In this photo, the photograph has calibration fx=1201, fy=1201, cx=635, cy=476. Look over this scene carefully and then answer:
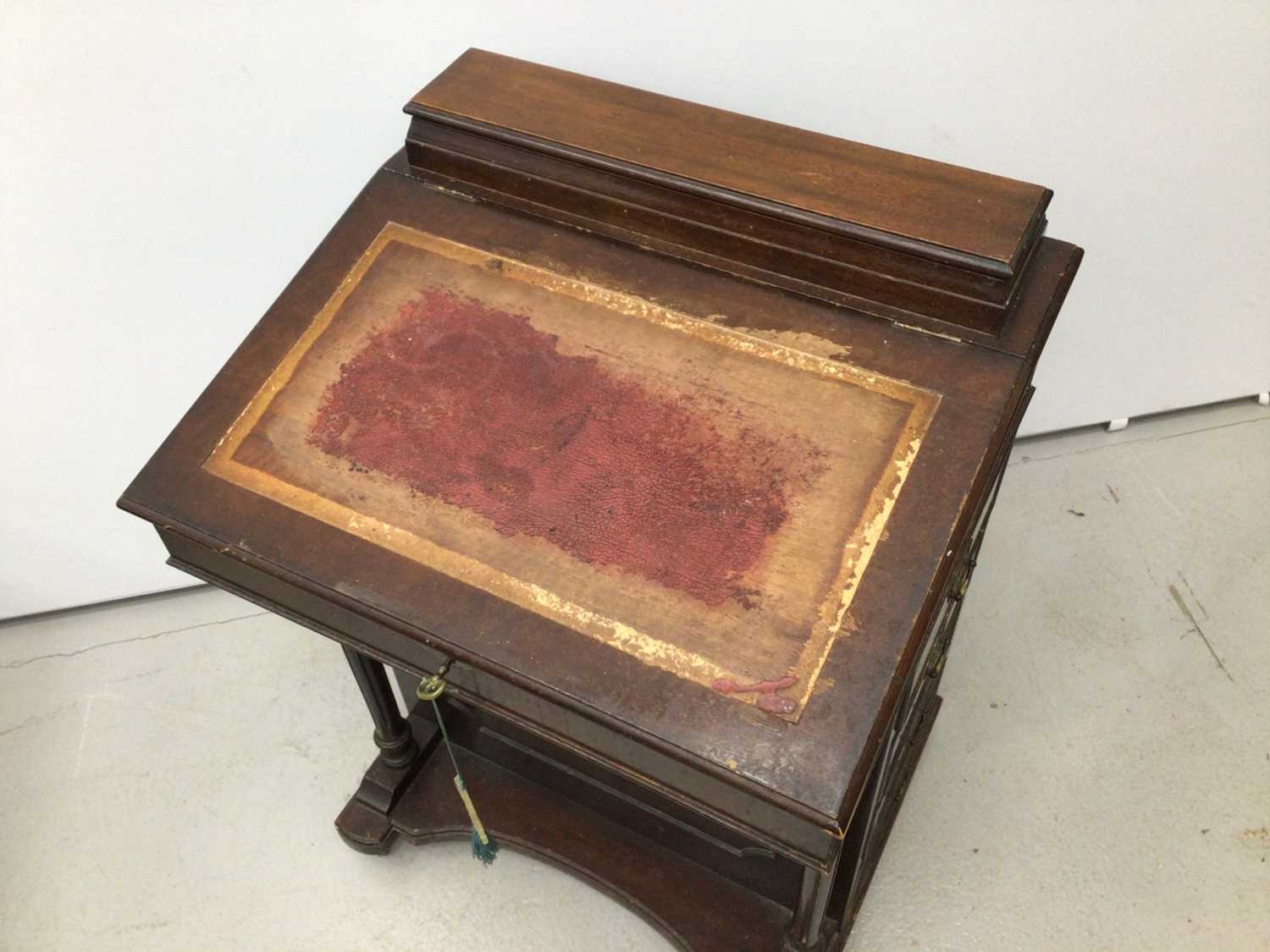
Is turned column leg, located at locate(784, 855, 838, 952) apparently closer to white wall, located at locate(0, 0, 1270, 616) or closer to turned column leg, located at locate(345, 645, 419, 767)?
turned column leg, located at locate(345, 645, 419, 767)

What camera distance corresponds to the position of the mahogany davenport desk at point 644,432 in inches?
52.9

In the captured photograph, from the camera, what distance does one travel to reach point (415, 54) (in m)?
2.06

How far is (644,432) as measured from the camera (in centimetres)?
153

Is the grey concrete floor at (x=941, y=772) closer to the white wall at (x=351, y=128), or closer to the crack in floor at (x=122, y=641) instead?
the crack in floor at (x=122, y=641)

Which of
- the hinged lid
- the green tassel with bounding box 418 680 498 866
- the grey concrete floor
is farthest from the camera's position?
the grey concrete floor

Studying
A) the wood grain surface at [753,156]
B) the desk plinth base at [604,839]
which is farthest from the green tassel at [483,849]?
the wood grain surface at [753,156]

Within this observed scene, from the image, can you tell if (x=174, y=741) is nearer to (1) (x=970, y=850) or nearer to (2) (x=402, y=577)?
(2) (x=402, y=577)

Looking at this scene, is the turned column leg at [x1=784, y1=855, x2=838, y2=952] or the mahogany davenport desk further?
the turned column leg at [x1=784, y1=855, x2=838, y2=952]

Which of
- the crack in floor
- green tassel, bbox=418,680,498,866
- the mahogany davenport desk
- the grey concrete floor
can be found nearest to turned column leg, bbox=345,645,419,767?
green tassel, bbox=418,680,498,866

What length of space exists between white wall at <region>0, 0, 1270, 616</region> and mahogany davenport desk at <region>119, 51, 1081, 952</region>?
35 centimetres

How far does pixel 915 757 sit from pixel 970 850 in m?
0.20

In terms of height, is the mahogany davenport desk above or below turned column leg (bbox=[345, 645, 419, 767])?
above

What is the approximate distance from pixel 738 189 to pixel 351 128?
0.87 meters

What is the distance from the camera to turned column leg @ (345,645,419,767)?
2.06 metres
